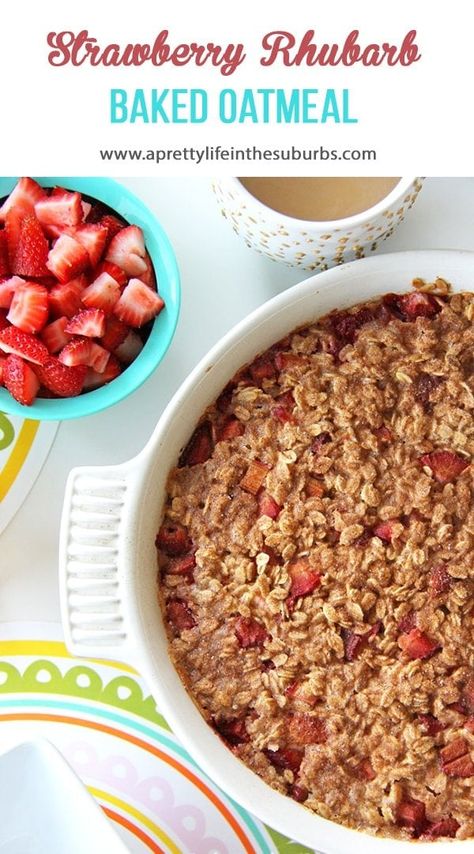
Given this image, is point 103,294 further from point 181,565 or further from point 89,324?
point 181,565

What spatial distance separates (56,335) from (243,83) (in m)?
0.48

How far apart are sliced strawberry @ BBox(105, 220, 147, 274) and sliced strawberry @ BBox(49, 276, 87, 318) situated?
61 mm

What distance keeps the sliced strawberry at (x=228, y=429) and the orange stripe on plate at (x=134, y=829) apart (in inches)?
25.9

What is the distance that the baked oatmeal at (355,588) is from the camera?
162 centimetres

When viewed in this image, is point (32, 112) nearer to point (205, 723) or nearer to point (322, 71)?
point (322, 71)

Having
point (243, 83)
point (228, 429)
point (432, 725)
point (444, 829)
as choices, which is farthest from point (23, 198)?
point (444, 829)

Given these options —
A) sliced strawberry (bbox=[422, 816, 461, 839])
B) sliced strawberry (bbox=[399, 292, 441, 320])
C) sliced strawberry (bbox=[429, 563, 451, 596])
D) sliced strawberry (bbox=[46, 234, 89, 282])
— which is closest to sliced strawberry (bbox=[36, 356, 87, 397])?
sliced strawberry (bbox=[46, 234, 89, 282])

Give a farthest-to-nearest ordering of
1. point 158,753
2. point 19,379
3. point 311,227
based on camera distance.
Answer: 1. point 158,753
2. point 19,379
3. point 311,227

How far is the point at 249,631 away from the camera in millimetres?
1644

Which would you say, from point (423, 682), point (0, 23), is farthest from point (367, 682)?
point (0, 23)

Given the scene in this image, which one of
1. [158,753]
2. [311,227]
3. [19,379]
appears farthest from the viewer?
[158,753]

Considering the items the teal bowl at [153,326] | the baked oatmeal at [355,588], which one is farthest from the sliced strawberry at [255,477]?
the teal bowl at [153,326]

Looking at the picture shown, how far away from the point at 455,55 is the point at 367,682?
93cm

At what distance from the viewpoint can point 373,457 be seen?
5.40 feet
